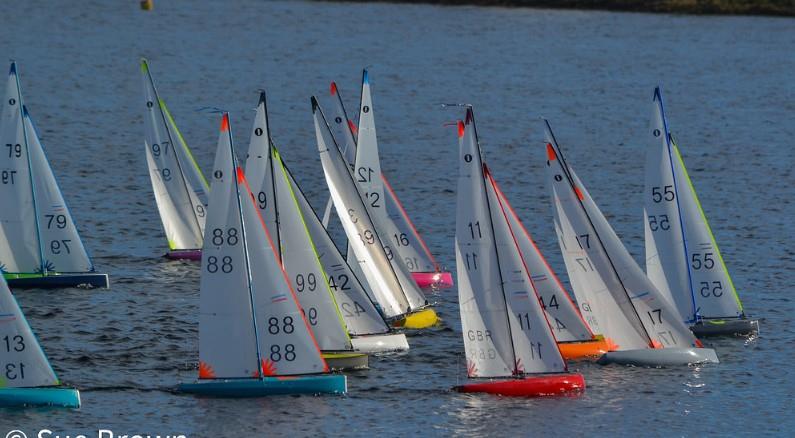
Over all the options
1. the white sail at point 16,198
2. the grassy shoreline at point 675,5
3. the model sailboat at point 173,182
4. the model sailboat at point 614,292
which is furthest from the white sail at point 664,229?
the grassy shoreline at point 675,5

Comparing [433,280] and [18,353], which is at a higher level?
[433,280]

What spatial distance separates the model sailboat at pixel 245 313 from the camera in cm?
3791

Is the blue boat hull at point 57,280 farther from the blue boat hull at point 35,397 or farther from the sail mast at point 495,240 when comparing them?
the sail mast at point 495,240

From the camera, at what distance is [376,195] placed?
5028cm

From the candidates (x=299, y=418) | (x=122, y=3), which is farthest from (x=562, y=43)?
(x=299, y=418)

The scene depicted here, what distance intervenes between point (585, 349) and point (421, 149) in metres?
41.1

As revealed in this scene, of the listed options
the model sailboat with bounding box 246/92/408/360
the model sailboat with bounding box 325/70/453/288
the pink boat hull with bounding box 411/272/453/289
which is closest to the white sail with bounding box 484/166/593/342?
the model sailboat with bounding box 325/70/453/288

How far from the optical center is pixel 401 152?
273 ft

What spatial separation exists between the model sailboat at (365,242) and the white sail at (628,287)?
6179mm

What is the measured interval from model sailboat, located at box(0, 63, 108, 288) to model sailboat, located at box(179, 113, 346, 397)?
43.9ft

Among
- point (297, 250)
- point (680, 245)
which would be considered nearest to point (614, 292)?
point (680, 245)

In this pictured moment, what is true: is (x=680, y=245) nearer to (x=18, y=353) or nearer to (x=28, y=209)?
(x=18, y=353)

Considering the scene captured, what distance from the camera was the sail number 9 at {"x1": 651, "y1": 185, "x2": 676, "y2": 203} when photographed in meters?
46.8

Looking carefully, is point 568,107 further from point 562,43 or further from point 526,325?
point 526,325
